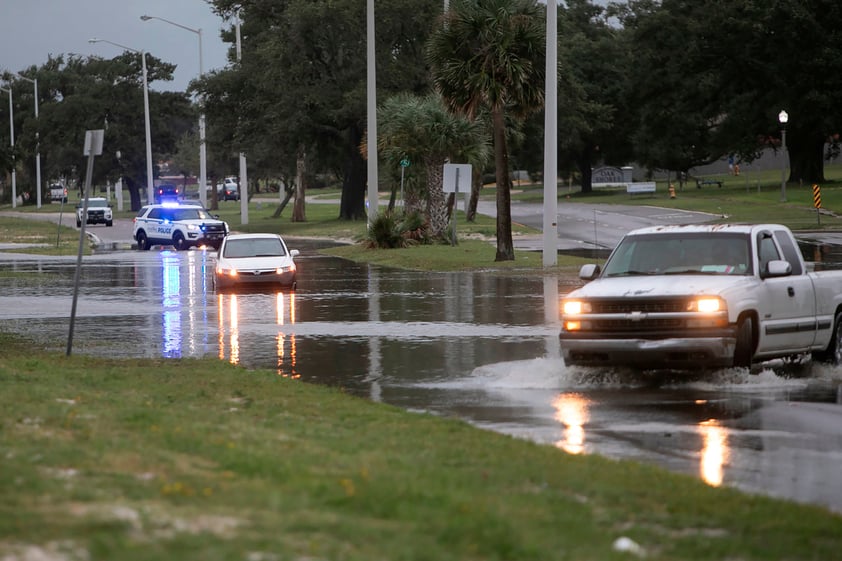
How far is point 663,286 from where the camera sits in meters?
14.2

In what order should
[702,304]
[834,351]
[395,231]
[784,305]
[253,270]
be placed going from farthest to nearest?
[395,231] → [253,270] → [834,351] → [784,305] → [702,304]

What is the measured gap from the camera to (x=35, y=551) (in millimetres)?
6039

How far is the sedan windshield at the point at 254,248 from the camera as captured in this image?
29766 mm

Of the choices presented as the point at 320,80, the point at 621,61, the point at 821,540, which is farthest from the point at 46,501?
the point at 621,61

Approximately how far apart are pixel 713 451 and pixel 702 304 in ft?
12.0

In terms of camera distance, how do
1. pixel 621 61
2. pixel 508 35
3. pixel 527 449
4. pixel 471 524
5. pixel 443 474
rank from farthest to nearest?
pixel 621 61 < pixel 508 35 < pixel 527 449 < pixel 443 474 < pixel 471 524

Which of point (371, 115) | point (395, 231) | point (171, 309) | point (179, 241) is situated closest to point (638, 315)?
point (171, 309)

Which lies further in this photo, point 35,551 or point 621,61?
point 621,61

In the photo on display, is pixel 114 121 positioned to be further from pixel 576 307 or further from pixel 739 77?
pixel 576 307

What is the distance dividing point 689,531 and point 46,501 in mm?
3319

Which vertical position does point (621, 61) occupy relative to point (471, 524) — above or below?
above

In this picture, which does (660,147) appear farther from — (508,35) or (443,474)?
(443,474)

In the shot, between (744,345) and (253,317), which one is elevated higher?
(744,345)

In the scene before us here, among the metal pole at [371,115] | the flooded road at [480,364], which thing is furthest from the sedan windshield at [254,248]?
the metal pole at [371,115]
